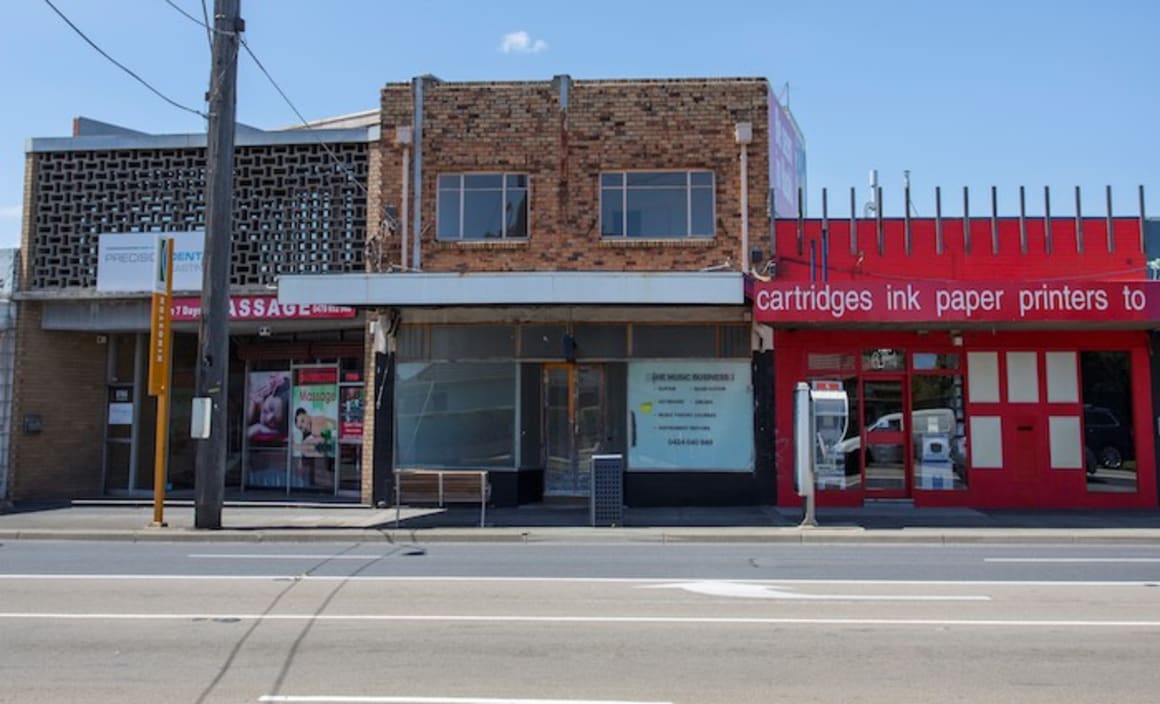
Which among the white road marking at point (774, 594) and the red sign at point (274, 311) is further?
the red sign at point (274, 311)

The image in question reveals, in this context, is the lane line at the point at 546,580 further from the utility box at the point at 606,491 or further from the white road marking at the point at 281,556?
the utility box at the point at 606,491

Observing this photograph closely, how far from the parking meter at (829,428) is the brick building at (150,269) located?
26.8 feet

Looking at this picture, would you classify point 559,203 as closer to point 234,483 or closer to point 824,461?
point 824,461

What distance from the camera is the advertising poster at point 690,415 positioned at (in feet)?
54.4

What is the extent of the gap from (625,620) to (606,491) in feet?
21.2

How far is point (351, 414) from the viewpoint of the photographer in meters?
18.4

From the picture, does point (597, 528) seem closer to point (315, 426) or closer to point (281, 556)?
point (281, 556)

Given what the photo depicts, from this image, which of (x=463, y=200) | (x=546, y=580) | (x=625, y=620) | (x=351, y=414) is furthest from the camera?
(x=351, y=414)

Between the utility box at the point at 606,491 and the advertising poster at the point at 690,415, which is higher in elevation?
the advertising poster at the point at 690,415

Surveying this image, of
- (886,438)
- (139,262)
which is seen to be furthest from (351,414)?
(886,438)

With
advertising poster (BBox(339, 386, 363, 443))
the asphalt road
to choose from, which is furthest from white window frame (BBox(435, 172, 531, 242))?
the asphalt road

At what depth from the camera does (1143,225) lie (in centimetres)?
1653

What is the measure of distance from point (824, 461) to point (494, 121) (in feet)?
26.3

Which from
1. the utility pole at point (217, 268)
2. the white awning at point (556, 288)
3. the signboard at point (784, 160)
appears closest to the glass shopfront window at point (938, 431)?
the signboard at point (784, 160)
